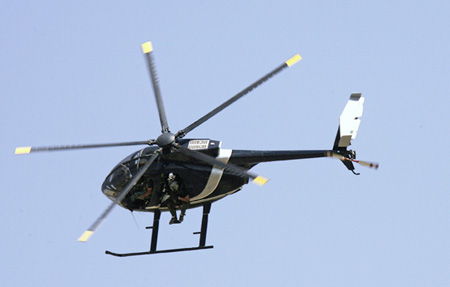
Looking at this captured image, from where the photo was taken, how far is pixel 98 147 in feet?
76.2

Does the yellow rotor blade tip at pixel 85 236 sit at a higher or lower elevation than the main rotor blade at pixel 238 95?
lower

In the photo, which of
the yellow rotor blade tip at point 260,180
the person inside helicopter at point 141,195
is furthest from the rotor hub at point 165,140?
the yellow rotor blade tip at point 260,180

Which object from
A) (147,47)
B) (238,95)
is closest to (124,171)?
(147,47)

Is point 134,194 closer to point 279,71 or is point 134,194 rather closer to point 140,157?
point 140,157

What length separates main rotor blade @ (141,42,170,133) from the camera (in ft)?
77.1

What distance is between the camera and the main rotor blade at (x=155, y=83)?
23.5 meters

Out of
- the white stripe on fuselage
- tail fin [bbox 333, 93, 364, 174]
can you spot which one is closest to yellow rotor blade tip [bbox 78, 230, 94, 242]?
the white stripe on fuselage

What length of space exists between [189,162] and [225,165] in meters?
1.86

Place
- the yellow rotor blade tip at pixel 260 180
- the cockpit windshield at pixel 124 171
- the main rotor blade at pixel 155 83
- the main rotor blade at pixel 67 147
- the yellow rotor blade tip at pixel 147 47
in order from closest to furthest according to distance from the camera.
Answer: the yellow rotor blade tip at pixel 260 180
the main rotor blade at pixel 67 147
the main rotor blade at pixel 155 83
the yellow rotor blade tip at pixel 147 47
the cockpit windshield at pixel 124 171

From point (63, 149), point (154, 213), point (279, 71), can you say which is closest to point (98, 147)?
point (63, 149)

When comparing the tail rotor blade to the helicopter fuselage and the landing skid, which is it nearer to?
the helicopter fuselage

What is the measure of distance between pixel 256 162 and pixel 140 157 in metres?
3.05

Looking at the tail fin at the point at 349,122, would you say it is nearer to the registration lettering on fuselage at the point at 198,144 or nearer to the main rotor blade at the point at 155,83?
the registration lettering on fuselage at the point at 198,144

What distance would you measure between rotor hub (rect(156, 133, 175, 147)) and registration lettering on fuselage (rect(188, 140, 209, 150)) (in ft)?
1.54
